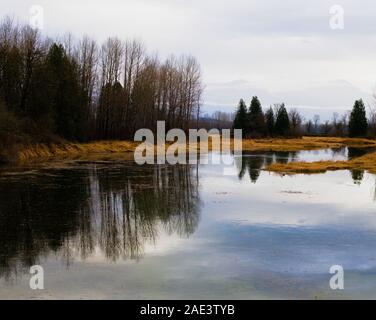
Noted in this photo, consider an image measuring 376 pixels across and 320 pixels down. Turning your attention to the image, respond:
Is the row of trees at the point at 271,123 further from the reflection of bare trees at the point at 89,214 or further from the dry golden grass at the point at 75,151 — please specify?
the reflection of bare trees at the point at 89,214

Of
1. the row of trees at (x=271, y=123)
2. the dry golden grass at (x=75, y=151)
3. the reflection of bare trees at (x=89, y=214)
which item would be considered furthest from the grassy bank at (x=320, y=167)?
the row of trees at (x=271, y=123)

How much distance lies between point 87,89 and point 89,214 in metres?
50.5

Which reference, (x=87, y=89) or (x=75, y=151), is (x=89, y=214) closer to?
(x=75, y=151)

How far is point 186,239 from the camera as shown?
1433 cm

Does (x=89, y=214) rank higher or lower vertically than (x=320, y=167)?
lower

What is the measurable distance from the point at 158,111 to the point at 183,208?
6291 centimetres

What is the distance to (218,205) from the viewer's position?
20.1 m

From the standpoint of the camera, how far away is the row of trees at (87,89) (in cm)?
4788

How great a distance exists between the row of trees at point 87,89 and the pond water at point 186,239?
19408 mm

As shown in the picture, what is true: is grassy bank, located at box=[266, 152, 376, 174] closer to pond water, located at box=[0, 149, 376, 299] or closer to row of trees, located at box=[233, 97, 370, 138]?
pond water, located at box=[0, 149, 376, 299]

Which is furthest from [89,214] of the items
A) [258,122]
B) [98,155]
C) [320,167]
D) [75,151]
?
[258,122]

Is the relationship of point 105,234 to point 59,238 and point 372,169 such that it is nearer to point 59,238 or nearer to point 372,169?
point 59,238
